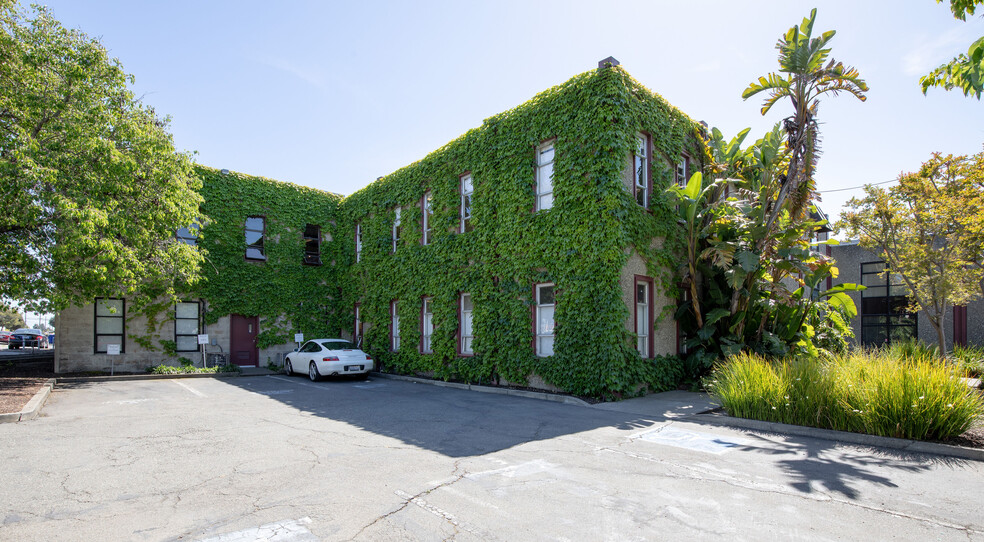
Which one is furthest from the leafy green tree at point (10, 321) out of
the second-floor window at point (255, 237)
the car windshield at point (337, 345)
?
the car windshield at point (337, 345)

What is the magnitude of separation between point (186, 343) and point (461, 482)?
17731mm

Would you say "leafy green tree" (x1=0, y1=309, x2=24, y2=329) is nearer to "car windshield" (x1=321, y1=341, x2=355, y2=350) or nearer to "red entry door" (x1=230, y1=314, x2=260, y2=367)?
"red entry door" (x1=230, y1=314, x2=260, y2=367)

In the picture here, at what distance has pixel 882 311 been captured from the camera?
22.9m

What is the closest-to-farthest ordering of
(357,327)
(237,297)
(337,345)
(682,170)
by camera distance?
(682,170), (337,345), (237,297), (357,327)

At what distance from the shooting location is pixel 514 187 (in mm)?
13375

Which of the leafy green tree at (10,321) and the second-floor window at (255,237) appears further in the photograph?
the leafy green tree at (10,321)

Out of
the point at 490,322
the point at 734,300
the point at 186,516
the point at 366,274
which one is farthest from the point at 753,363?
the point at 366,274

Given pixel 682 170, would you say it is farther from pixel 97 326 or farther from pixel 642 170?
pixel 97 326

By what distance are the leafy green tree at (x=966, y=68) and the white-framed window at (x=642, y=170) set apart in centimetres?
654

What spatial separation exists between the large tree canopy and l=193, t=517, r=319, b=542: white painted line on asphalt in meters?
11.0

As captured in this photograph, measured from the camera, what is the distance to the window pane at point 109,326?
17.7 m

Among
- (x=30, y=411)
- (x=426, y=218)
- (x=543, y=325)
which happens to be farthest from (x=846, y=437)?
(x=30, y=411)

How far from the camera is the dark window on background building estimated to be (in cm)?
2203

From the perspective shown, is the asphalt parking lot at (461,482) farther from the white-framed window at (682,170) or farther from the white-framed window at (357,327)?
the white-framed window at (357,327)
